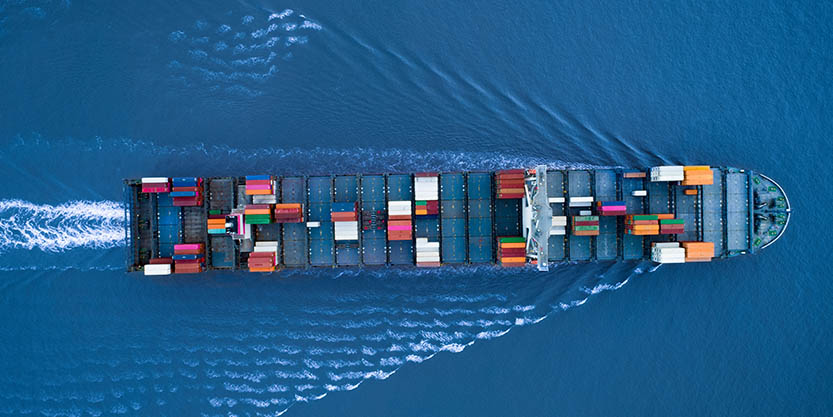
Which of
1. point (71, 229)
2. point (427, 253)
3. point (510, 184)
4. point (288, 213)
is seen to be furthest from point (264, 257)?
point (510, 184)

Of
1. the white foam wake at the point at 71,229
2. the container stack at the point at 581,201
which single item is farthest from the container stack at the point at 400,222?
the white foam wake at the point at 71,229

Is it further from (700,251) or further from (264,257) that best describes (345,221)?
(700,251)

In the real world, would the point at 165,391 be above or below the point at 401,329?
below

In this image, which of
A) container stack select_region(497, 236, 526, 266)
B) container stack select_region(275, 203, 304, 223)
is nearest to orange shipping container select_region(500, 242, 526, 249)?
container stack select_region(497, 236, 526, 266)

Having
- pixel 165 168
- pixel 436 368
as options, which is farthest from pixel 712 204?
pixel 165 168

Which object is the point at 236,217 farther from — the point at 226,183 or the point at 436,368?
the point at 436,368

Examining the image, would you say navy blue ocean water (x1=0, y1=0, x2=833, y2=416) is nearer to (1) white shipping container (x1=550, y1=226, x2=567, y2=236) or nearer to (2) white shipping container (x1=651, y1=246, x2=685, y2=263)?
(2) white shipping container (x1=651, y1=246, x2=685, y2=263)

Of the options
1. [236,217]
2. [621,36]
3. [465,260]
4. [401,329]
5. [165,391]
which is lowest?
[165,391]
